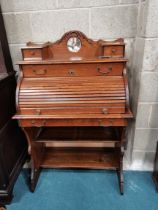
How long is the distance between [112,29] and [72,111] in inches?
33.1

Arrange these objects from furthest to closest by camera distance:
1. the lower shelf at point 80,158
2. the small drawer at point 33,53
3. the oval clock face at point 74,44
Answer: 1. the lower shelf at point 80,158
2. the oval clock face at point 74,44
3. the small drawer at point 33,53

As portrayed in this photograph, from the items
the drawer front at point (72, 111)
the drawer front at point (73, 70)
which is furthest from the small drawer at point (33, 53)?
the drawer front at point (72, 111)

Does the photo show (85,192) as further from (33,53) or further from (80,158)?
(33,53)

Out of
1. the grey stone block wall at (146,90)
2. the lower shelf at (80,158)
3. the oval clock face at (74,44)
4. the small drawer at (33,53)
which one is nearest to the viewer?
the grey stone block wall at (146,90)

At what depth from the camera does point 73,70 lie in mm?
1451

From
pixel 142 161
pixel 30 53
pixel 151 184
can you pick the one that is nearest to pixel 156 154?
pixel 142 161

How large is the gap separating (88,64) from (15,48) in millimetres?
825

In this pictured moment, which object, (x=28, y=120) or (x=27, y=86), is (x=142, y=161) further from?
(x=27, y=86)

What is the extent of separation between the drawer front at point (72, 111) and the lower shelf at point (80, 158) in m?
0.68

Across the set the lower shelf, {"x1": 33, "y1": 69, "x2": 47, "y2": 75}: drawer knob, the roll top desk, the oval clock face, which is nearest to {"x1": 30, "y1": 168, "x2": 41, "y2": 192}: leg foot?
the lower shelf

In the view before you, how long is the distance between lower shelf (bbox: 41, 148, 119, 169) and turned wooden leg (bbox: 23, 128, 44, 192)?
3.4 inches

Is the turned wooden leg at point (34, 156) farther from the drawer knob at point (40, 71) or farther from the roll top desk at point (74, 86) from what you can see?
the drawer knob at point (40, 71)

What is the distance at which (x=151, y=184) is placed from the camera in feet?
5.71

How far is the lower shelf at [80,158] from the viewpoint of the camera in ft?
5.96
